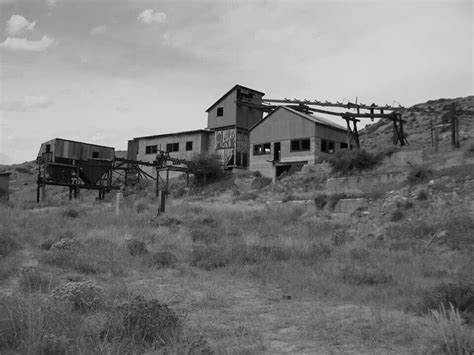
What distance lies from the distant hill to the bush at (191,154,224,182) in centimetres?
1505

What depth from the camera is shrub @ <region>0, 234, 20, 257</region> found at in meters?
13.2

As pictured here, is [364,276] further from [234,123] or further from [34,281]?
[234,123]

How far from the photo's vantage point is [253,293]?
32.5ft

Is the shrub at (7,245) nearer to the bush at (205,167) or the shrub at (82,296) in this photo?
the shrub at (82,296)

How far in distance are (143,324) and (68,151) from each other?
127ft

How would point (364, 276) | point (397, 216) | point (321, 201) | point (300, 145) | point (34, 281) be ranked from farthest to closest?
1. point (300, 145)
2. point (321, 201)
3. point (397, 216)
4. point (364, 276)
5. point (34, 281)

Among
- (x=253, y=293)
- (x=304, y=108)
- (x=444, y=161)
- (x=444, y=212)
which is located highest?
(x=304, y=108)

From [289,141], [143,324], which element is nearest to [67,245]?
[143,324]

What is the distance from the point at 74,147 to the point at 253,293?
121 feet

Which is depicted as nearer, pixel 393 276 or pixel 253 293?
pixel 253 293

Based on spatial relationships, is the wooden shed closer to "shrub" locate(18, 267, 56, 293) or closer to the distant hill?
the distant hill

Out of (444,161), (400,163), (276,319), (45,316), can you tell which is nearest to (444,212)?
(444,161)

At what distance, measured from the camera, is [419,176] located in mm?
23438

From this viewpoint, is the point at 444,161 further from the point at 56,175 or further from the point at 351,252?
the point at 56,175
